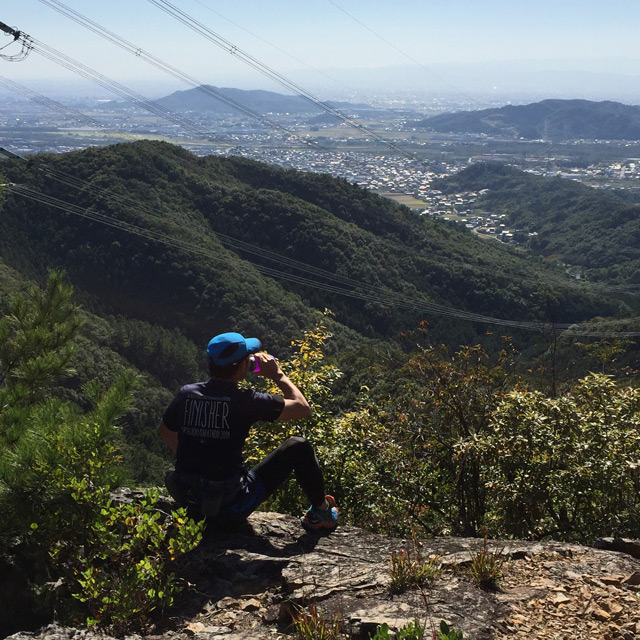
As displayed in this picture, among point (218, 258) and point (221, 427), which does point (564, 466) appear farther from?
point (218, 258)

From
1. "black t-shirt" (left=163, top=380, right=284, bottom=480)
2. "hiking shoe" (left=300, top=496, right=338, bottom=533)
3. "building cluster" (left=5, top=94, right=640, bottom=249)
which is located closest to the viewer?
"black t-shirt" (left=163, top=380, right=284, bottom=480)

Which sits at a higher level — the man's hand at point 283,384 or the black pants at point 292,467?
the man's hand at point 283,384

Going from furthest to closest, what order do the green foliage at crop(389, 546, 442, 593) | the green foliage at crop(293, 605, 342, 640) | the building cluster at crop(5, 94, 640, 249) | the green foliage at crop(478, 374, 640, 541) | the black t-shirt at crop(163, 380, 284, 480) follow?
1. the building cluster at crop(5, 94, 640, 249)
2. the green foliage at crop(478, 374, 640, 541)
3. the black t-shirt at crop(163, 380, 284, 480)
4. the green foliage at crop(389, 546, 442, 593)
5. the green foliage at crop(293, 605, 342, 640)

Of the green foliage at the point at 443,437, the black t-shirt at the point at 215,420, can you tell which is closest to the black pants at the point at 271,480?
the black t-shirt at the point at 215,420

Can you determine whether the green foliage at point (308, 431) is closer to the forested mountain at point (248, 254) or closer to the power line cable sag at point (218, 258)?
the forested mountain at point (248, 254)

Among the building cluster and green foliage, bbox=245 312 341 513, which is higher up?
the building cluster

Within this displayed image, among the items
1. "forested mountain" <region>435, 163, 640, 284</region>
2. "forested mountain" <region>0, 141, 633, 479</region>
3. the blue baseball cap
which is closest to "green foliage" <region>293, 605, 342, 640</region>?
the blue baseball cap

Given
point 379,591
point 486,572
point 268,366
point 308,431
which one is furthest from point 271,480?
point 308,431

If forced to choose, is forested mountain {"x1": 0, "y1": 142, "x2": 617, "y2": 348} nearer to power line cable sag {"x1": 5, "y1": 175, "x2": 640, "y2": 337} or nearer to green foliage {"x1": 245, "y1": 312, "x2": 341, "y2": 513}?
power line cable sag {"x1": 5, "y1": 175, "x2": 640, "y2": 337}
